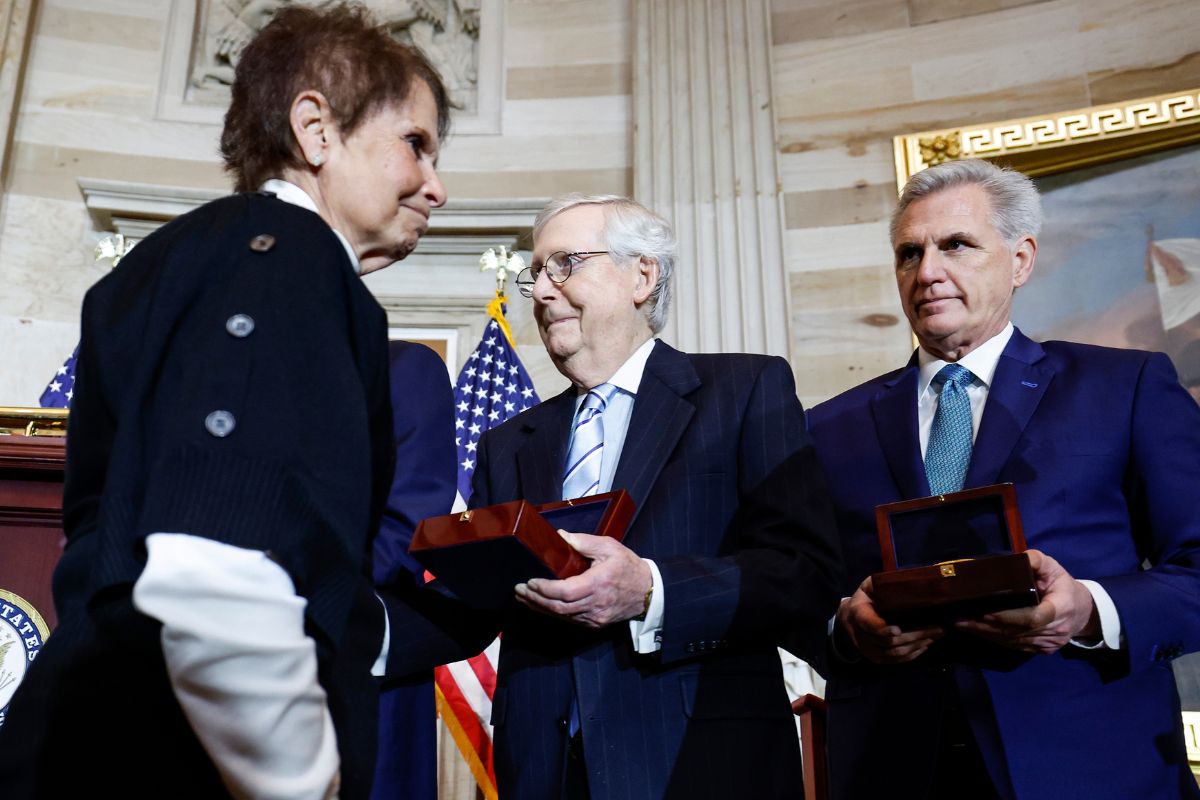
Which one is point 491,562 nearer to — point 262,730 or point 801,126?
point 262,730

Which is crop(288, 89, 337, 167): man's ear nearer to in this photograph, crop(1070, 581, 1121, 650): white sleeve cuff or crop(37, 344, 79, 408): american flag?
crop(1070, 581, 1121, 650): white sleeve cuff

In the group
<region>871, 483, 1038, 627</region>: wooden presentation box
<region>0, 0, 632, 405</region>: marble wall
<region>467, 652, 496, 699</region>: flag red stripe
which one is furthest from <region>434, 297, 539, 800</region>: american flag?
<region>871, 483, 1038, 627</region>: wooden presentation box

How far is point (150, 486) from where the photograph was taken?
1134mm

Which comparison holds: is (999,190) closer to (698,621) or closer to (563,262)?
(563,262)

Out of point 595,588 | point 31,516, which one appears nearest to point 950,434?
point 595,588

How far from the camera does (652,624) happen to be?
2.06 meters

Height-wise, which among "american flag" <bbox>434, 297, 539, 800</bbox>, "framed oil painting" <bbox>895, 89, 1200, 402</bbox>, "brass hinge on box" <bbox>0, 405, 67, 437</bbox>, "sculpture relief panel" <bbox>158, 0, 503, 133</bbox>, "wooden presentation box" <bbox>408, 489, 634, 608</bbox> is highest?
"sculpture relief panel" <bbox>158, 0, 503, 133</bbox>

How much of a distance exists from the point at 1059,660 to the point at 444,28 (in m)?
5.87

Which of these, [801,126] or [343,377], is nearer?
[343,377]

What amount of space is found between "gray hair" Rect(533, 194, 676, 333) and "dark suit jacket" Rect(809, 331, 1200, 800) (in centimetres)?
58

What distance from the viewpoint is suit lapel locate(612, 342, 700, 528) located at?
2.30 metres

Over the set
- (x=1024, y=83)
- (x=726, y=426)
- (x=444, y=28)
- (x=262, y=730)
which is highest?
(x=444, y=28)

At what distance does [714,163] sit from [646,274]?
346 centimetres

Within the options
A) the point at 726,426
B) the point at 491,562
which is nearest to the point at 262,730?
the point at 491,562
